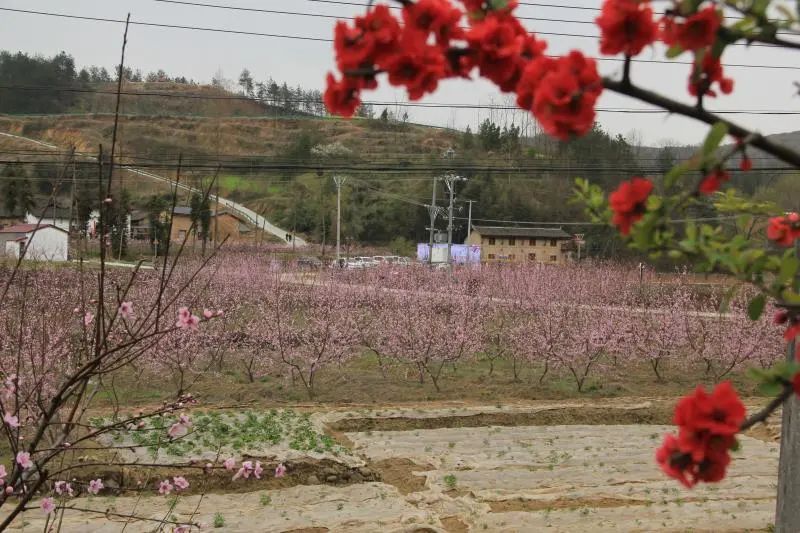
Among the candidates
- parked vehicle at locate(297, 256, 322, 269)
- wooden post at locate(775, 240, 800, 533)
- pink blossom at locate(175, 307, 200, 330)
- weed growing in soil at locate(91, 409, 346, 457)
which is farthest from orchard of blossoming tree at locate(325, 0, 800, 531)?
parked vehicle at locate(297, 256, 322, 269)

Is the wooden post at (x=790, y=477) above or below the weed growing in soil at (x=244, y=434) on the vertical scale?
above

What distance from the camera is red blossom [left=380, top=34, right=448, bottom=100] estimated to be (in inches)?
38.0

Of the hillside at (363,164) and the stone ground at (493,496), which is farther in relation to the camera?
the hillside at (363,164)

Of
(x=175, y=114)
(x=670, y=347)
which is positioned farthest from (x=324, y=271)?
(x=175, y=114)

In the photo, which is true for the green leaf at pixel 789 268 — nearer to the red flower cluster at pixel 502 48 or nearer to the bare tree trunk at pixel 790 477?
the red flower cluster at pixel 502 48

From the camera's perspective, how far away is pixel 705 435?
958mm

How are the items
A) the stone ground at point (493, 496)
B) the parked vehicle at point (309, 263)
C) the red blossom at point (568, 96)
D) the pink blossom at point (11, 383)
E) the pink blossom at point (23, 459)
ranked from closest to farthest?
the red blossom at point (568, 96)
the pink blossom at point (23, 459)
the pink blossom at point (11, 383)
the stone ground at point (493, 496)
the parked vehicle at point (309, 263)

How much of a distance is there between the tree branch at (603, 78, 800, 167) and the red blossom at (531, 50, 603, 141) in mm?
49

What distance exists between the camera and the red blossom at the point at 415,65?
0.96 m

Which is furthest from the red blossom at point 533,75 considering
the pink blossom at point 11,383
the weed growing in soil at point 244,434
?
the weed growing in soil at point 244,434

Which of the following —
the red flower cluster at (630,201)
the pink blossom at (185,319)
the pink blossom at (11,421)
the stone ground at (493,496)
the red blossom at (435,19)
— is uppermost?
the red blossom at (435,19)

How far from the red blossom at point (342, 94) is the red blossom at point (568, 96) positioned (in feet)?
0.83

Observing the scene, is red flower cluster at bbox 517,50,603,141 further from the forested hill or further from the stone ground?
the forested hill

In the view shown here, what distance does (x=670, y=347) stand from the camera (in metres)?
12.3
